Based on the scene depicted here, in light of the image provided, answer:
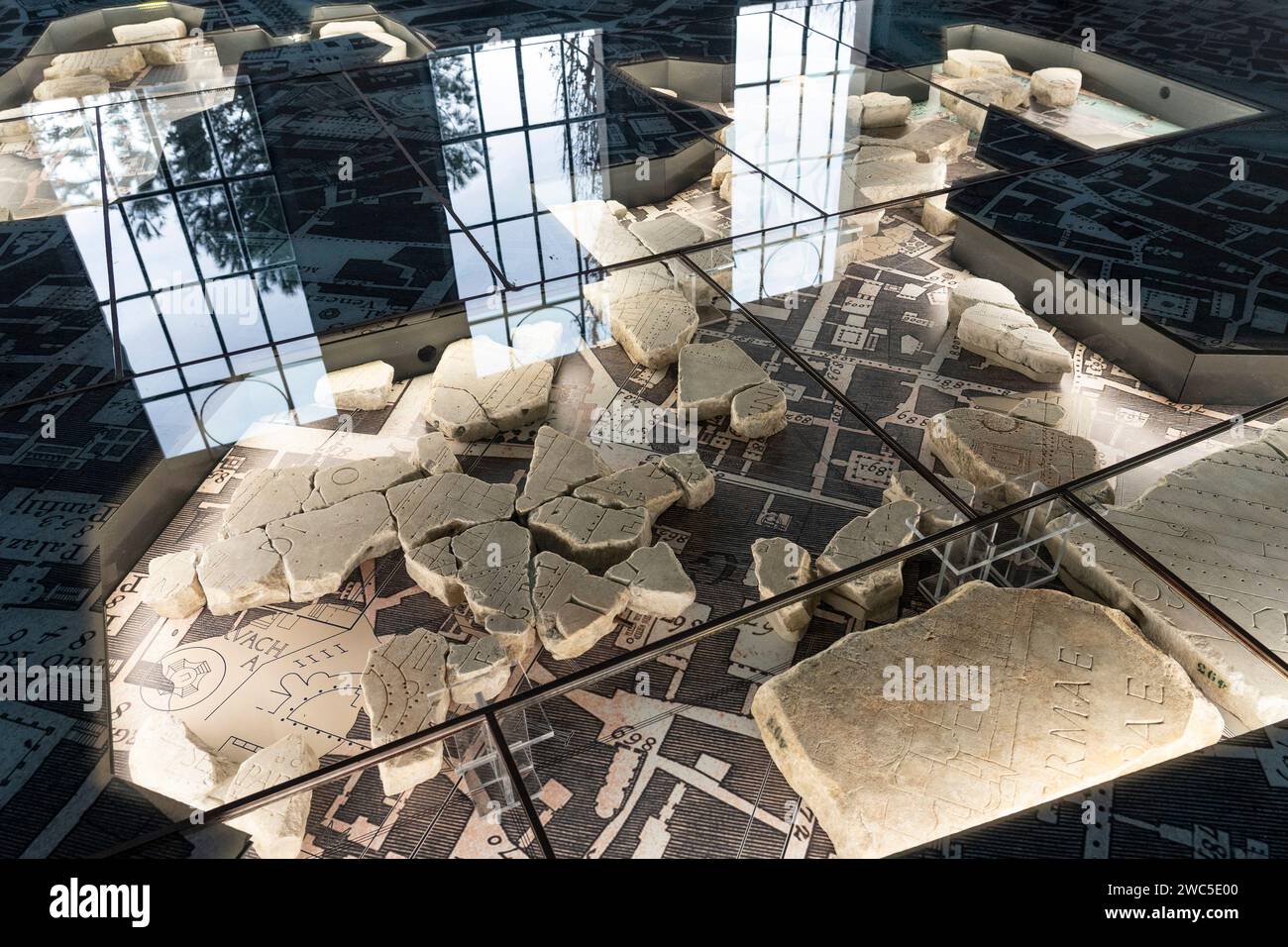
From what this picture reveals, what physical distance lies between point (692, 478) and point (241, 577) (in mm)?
2449

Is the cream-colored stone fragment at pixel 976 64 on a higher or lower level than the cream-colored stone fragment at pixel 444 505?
higher

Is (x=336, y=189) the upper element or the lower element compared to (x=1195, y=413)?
upper

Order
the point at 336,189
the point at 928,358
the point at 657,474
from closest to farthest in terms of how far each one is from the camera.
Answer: the point at 657,474
the point at 928,358
the point at 336,189

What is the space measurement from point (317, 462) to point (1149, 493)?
4770 millimetres

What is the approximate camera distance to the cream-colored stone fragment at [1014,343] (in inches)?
241

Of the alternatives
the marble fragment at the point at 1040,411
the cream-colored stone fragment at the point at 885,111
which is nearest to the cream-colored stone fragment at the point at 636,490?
the marble fragment at the point at 1040,411

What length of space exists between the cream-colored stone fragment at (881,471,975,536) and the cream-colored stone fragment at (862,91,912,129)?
5165 millimetres

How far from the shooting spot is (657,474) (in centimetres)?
529

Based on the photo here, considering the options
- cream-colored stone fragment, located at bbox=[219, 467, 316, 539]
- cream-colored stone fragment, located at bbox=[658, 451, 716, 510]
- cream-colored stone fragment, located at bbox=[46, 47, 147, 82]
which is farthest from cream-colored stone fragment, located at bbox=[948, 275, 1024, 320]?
cream-colored stone fragment, located at bbox=[46, 47, 147, 82]

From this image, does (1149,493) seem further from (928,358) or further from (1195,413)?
(928,358)

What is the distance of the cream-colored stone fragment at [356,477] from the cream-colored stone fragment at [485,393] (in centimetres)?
50

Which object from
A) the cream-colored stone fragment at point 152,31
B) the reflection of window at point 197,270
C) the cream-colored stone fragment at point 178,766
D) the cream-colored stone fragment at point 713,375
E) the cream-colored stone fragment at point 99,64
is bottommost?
the cream-colored stone fragment at point 178,766

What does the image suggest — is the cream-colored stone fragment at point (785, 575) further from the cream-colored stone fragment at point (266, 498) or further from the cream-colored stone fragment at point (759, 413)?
the cream-colored stone fragment at point (266, 498)

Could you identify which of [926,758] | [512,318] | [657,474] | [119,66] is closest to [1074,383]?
[657,474]
